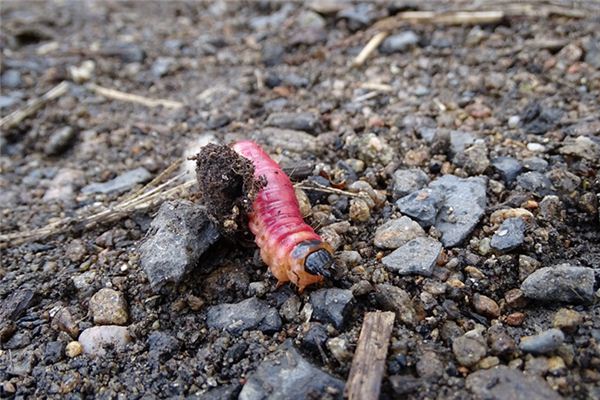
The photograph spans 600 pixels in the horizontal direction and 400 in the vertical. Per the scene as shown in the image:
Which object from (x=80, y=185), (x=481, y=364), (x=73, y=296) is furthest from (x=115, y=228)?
(x=481, y=364)

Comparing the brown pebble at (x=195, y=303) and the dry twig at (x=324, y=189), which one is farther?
the dry twig at (x=324, y=189)

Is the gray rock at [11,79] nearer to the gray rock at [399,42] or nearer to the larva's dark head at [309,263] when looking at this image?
the gray rock at [399,42]

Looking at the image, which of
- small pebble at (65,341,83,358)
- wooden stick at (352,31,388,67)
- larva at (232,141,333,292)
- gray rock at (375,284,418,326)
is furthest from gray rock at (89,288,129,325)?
wooden stick at (352,31,388,67)

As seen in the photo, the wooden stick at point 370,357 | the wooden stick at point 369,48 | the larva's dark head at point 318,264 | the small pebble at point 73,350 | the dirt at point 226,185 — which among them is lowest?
the small pebble at point 73,350

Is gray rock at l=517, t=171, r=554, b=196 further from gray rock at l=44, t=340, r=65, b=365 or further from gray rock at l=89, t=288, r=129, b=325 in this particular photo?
gray rock at l=44, t=340, r=65, b=365

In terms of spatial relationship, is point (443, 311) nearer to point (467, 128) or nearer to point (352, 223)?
point (352, 223)

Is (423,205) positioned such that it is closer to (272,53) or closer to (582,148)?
(582,148)

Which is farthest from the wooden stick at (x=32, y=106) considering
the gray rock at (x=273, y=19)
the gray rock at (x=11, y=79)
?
the gray rock at (x=273, y=19)
